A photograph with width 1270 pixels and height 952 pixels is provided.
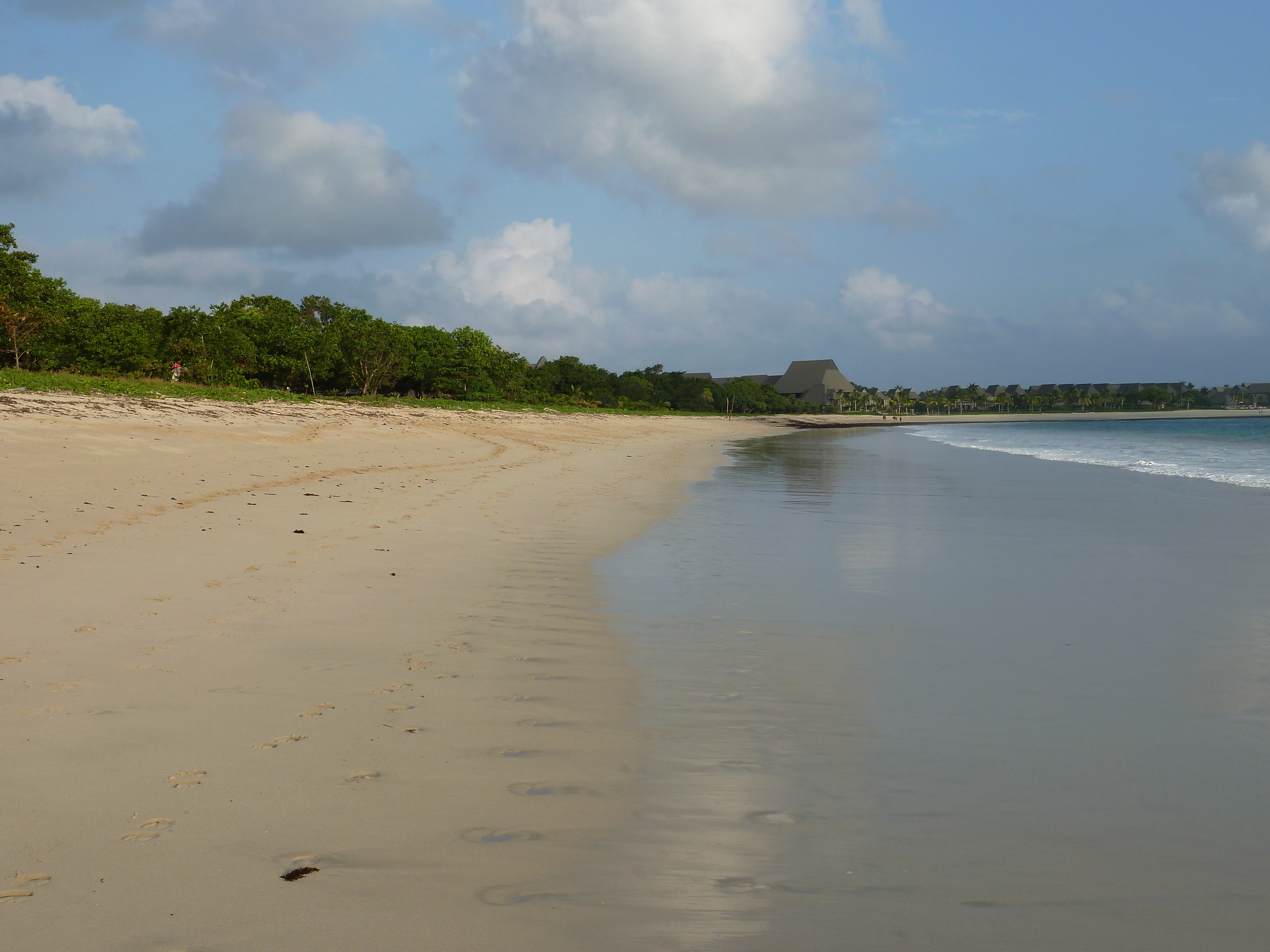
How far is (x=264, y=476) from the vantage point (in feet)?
44.5

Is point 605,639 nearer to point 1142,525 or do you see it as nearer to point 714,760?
point 714,760

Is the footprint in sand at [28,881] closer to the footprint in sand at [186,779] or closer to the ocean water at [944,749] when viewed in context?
the footprint in sand at [186,779]

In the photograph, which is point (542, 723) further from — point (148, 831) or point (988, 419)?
point (988, 419)

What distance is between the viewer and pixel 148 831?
290cm

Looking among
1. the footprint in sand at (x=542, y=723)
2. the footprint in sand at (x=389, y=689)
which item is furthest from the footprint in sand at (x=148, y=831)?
the footprint in sand at (x=542, y=723)

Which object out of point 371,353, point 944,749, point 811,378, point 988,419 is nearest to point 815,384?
point 811,378

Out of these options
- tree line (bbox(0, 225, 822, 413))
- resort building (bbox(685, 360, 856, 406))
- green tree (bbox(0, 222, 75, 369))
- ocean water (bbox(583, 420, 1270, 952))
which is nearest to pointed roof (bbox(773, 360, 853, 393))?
resort building (bbox(685, 360, 856, 406))

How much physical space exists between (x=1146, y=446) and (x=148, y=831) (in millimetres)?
53424

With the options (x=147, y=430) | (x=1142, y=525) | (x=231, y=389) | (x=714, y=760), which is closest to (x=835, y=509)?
(x=1142, y=525)

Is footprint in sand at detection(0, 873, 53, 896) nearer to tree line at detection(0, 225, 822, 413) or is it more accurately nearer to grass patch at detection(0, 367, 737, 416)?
grass patch at detection(0, 367, 737, 416)

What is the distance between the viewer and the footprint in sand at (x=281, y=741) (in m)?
3.64

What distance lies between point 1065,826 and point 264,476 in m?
12.9

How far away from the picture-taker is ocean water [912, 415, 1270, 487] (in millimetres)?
25484

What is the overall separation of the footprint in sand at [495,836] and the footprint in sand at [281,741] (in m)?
1.13
